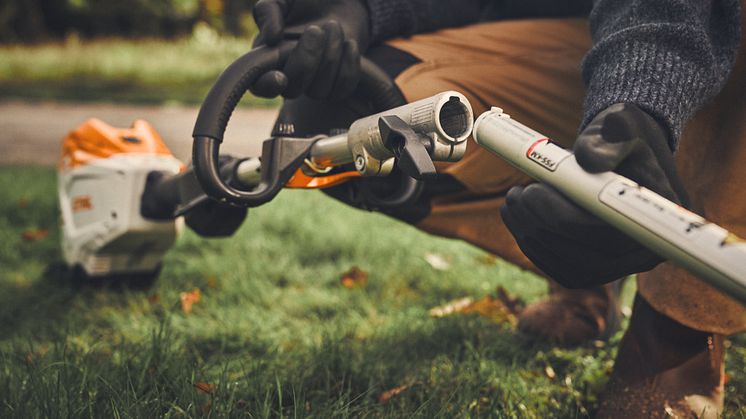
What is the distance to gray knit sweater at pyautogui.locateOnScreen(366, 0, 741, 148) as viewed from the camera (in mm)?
950

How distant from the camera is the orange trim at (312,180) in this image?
1.35 meters

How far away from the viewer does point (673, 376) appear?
4.30 feet

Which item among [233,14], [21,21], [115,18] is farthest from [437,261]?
[115,18]

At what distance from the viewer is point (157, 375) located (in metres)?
1.38

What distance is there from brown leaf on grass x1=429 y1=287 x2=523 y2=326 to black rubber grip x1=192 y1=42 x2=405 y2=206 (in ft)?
2.97

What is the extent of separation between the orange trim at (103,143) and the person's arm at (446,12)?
0.95 m

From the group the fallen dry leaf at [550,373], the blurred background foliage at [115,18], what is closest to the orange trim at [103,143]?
the fallen dry leaf at [550,373]

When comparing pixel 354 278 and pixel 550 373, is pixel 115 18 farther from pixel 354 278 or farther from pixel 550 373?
pixel 550 373

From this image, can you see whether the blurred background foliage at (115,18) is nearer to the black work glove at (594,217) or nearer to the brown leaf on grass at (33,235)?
the brown leaf on grass at (33,235)

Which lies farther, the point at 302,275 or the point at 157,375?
the point at 302,275

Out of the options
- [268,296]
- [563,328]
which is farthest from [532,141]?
[268,296]

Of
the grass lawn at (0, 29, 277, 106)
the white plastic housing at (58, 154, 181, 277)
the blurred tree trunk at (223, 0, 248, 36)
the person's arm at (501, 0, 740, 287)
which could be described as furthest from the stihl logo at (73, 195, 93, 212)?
the blurred tree trunk at (223, 0, 248, 36)

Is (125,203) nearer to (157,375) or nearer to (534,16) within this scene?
(157,375)

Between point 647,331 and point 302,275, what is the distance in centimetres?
130
